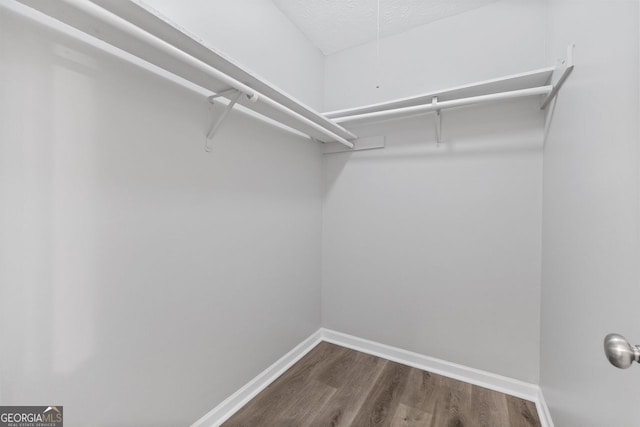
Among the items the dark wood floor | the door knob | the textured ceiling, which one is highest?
the textured ceiling

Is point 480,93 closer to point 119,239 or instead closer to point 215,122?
point 215,122

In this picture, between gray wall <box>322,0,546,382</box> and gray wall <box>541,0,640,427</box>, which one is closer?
gray wall <box>541,0,640,427</box>

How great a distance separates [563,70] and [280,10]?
175cm

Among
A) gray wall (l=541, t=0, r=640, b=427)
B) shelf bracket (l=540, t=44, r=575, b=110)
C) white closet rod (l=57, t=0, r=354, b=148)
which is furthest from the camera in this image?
shelf bracket (l=540, t=44, r=575, b=110)

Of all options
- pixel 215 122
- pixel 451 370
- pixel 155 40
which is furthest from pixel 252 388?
pixel 155 40

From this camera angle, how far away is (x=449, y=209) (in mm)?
1790

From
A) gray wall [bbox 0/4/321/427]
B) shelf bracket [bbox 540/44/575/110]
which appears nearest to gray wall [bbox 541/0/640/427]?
shelf bracket [bbox 540/44/575/110]

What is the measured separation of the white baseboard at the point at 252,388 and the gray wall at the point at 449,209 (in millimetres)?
439

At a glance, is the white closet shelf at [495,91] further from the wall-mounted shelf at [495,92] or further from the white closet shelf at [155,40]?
the white closet shelf at [155,40]

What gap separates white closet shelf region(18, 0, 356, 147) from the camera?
Answer: 0.75 meters

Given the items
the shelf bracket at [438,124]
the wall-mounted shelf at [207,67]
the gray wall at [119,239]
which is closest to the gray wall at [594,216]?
the wall-mounted shelf at [207,67]

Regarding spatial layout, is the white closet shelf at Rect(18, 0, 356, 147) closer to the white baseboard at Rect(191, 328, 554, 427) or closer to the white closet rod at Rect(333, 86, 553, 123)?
the white closet rod at Rect(333, 86, 553, 123)

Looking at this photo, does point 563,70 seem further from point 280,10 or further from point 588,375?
point 280,10

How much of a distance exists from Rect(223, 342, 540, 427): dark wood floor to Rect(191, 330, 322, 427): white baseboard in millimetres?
35
